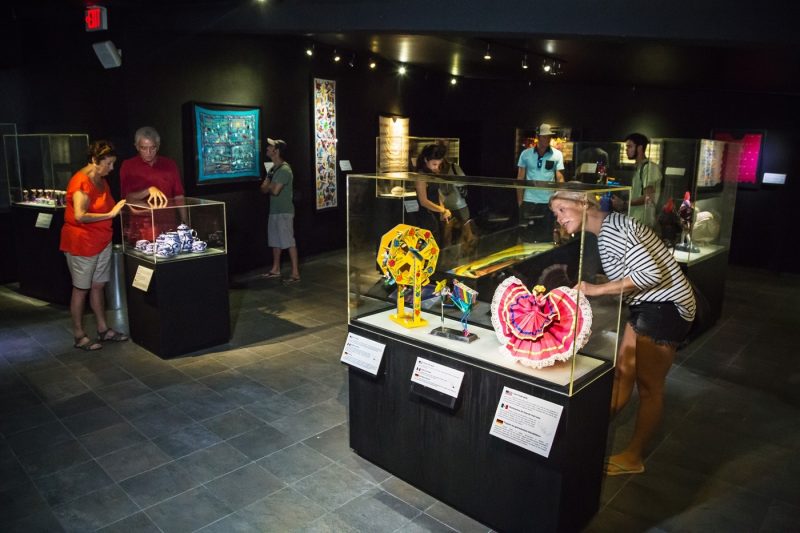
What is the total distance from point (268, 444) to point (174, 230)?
2142mm

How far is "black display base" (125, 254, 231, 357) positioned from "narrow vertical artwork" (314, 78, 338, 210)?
3.64 metres

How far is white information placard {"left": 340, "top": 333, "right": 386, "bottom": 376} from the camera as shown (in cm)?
299

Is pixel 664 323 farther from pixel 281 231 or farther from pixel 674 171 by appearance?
pixel 281 231

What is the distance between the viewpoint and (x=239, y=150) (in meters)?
7.05

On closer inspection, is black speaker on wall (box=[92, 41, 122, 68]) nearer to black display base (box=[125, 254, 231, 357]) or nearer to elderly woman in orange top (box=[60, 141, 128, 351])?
elderly woman in orange top (box=[60, 141, 128, 351])

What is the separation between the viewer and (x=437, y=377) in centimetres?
271

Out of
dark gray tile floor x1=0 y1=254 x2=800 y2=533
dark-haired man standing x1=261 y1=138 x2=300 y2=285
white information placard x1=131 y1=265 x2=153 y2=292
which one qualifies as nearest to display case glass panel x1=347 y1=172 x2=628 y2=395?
dark gray tile floor x1=0 y1=254 x2=800 y2=533

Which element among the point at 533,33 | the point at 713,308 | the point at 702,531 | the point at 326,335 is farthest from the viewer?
the point at 713,308

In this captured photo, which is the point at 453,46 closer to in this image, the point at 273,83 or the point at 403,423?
the point at 273,83

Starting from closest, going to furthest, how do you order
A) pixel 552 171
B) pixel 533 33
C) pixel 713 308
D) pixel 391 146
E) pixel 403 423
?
pixel 403 423 < pixel 533 33 < pixel 713 308 < pixel 552 171 < pixel 391 146

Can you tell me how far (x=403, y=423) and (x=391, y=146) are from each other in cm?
709

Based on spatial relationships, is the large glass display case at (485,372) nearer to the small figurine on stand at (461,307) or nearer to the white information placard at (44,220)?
the small figurine on stand at (461,307)

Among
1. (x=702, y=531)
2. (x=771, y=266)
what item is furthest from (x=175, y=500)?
(x=771, y=266)

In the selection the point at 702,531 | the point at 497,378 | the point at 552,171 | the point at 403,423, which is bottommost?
the point at 702,531
